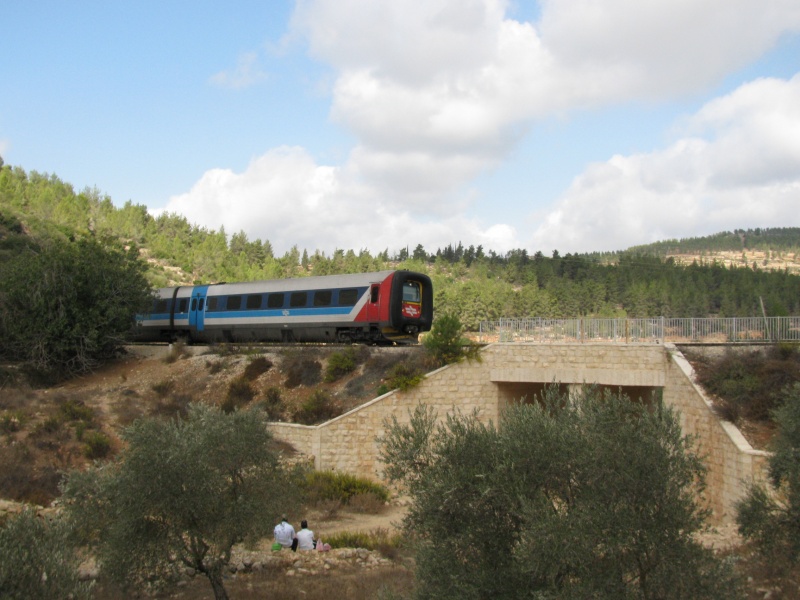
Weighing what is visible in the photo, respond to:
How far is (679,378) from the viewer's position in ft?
58.2

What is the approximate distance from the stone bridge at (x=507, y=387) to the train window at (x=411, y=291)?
12.4ft

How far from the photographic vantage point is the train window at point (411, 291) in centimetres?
2417

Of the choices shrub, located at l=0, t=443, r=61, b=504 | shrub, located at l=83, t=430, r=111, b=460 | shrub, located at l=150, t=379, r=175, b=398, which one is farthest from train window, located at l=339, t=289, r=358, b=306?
shrub, located at l=0, t=443, r=61, b=504

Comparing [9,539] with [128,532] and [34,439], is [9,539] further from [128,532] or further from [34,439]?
[34,439]

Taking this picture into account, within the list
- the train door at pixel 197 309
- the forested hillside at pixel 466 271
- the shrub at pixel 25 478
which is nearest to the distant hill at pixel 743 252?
the forested hillside at pixel 466 271

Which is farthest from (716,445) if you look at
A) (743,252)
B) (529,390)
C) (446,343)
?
(743,252)

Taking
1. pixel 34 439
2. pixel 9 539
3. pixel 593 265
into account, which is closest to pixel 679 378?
pixel 9 539

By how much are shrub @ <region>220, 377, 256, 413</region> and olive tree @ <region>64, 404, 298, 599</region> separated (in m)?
12.1

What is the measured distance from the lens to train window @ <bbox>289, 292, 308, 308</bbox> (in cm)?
2594

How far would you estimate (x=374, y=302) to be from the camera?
23.8 metres

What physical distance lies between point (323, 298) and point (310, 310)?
84 centimetres

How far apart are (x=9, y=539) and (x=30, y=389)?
21160mm

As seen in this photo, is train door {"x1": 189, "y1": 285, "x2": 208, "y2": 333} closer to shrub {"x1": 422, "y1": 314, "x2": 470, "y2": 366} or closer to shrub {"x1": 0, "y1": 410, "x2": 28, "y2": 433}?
shrub {"x1": 0, "y1": 410, "x2": 28, "y2": 433}

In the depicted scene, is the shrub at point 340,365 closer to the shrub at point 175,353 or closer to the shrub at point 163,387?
the shrub at point 163,387
